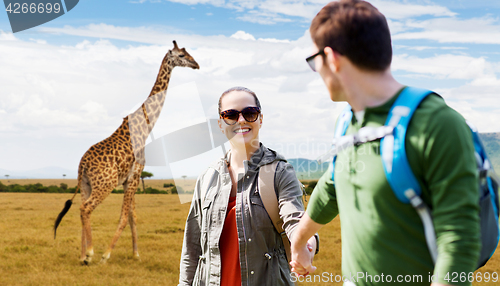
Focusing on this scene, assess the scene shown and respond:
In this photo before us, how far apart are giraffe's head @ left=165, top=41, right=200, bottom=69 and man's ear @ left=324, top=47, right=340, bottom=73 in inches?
287

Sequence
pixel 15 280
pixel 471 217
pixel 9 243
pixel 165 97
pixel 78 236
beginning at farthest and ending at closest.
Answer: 1. pixel 78 236
2. pixel 9 243
3. pixel 165 97
4. pixel 15 280
5. pixel 471 217

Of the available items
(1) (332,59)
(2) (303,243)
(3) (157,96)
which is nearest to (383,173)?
(1) (332,59)

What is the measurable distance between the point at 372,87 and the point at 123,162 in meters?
7.33

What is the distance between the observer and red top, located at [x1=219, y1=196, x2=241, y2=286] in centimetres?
227

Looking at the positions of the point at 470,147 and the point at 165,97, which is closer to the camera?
the point at 470,147

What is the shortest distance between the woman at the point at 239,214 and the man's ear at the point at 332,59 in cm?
102

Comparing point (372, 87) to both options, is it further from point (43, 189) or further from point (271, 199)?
point (43, 189)

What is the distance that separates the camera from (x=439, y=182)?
108 cm

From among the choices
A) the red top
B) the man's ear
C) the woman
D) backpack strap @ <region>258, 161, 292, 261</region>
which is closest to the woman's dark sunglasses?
the woman

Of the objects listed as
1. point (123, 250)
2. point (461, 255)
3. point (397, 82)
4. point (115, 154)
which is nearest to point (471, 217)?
point (461, 255)

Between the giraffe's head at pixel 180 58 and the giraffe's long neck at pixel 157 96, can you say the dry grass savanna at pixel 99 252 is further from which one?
the giraffe's head at pixel 180 58

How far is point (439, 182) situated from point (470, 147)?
13 cm

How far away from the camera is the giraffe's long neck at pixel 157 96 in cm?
833

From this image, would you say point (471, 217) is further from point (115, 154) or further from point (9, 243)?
point (9, 243)
